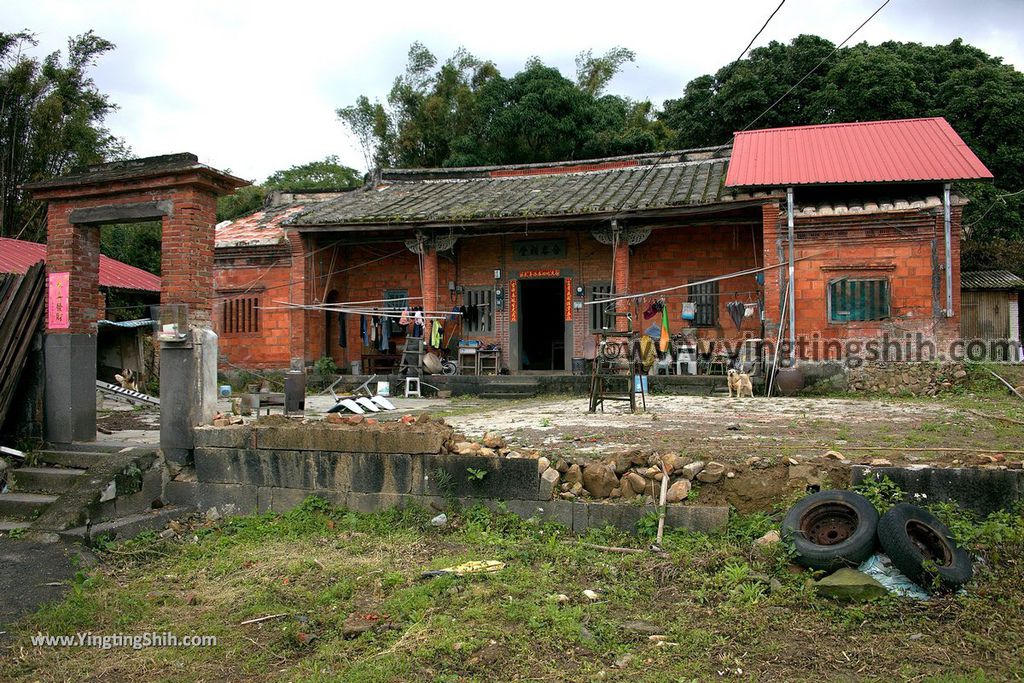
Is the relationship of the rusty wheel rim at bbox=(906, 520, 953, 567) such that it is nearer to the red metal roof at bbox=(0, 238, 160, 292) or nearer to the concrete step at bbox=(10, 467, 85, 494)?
the concrete step at bbox=(10, 467, 85, 494)

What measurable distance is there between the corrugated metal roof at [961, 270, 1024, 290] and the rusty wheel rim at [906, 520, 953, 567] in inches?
549

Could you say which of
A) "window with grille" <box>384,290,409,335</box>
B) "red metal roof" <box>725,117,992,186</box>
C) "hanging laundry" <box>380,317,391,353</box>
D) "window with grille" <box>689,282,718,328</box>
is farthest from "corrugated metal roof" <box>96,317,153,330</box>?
"red metal roof" <box>725,117,992,186</box>

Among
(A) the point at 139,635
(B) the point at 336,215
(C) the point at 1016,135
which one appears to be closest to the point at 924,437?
(A) the point at 139,635

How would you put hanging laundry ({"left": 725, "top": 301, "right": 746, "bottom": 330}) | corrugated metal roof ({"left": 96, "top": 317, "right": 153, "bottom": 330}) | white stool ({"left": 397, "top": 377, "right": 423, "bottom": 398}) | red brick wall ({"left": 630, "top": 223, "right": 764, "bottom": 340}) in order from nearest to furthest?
1. white stool ({"left": 397, "top": 377, "right": 423, "bottom": 398})
2. hanging laundry ({"left": 725, "top": 301, "right": 746, "bottom": 330})
3. red brick wall ({"left": 630, "top": 223, "right": 764, "bottom": 340})
4. corrugated metal roof ({"left": 96, "top": 317, "right": 153, "bottom": 330})

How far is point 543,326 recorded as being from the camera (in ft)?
66.9

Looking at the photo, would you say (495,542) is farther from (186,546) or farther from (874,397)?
(874,397)

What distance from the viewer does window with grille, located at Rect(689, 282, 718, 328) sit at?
50.8ft

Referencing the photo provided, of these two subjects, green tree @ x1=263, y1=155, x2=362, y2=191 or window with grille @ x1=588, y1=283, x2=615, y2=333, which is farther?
green tree @ x1=263, y1=155, x2=362, y2=191

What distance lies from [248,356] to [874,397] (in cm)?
1413

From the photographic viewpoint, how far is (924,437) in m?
7.12

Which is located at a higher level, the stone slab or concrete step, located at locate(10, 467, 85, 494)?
the stone slab

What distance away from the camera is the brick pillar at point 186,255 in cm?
770

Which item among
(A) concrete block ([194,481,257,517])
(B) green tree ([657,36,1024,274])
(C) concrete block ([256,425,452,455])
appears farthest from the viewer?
(B) green tree ([657,36,1024,274])

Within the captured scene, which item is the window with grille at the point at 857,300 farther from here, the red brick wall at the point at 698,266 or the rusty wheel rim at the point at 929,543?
the rusty wheel rim at the point at 929,543
